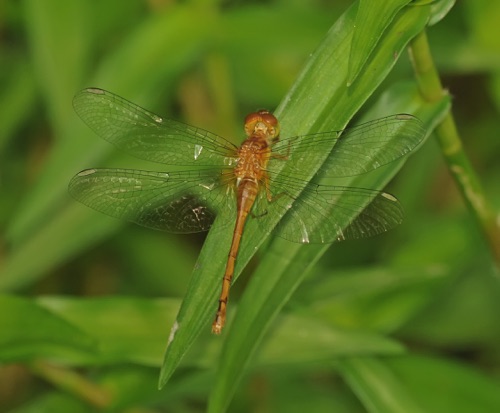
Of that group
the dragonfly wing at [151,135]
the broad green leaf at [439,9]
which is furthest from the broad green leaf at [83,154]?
the broad green leaf at [439,9]

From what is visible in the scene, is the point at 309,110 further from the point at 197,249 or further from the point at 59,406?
the point at 197,249

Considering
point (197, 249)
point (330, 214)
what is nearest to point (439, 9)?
point (330, 214)

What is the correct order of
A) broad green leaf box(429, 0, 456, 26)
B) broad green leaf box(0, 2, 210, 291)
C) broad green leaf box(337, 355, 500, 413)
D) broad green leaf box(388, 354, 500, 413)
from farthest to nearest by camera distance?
1. broad green leaf box(0, 2, 210, 291)
2. broad green leaf box(388, 354, 500, 413)
3. broad green leaf box(337, 355, 500, 413)
4. broad green leaf box(429, 0, 456, 26)

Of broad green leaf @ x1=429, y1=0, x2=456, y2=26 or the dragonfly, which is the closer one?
broad green leaf @ x1=429, y1=0, x2=456, y2=26

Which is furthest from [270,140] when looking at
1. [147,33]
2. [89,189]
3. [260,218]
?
[147,33]

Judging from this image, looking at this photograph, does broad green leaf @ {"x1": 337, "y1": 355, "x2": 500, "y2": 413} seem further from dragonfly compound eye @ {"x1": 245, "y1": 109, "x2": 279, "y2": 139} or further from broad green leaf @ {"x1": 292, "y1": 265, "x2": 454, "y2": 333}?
dragonfly compound eye @ {"x1": 245, "y1": 109, "x2": 279, "y2": 139}

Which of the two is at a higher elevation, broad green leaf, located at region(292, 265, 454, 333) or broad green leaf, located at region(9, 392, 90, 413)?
broad green leaf, located at region(292, 265, 454, 333)

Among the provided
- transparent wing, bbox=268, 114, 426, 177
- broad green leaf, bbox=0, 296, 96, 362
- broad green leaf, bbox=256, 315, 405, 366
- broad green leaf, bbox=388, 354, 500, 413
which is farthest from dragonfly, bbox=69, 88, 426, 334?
broad green leaf, bbox=388, 354, 500, 413
